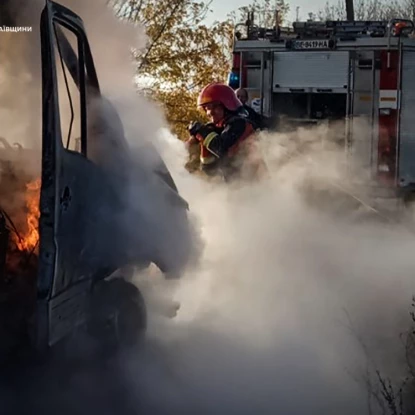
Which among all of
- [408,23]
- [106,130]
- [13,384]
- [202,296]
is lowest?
[13,384]

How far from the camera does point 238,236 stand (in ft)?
25.5

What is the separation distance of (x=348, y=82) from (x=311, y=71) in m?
0.59

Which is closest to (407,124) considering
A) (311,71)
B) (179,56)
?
(311,71)

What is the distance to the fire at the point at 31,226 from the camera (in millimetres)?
4914

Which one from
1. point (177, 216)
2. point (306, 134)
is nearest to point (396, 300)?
point (177, 216)

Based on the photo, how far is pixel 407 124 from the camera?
43.2 ft

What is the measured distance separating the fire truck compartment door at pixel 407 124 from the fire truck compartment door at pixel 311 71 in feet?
2.86

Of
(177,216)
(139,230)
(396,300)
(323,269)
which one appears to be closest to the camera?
(139,230)

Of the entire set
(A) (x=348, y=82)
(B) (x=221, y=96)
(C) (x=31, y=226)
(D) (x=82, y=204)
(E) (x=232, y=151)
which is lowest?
(C) (x=31, y=226)

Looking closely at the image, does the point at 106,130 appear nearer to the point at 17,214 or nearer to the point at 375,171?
the point at 17,214

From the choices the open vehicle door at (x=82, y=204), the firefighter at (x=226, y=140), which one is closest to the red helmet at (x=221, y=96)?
the firefighter at (x=226, y=140)

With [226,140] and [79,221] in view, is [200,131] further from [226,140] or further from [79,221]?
[79,221]

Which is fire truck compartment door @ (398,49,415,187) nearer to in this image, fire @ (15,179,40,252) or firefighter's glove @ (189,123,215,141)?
firefighter's glove @ (189,123,215,141)

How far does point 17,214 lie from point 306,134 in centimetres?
840
